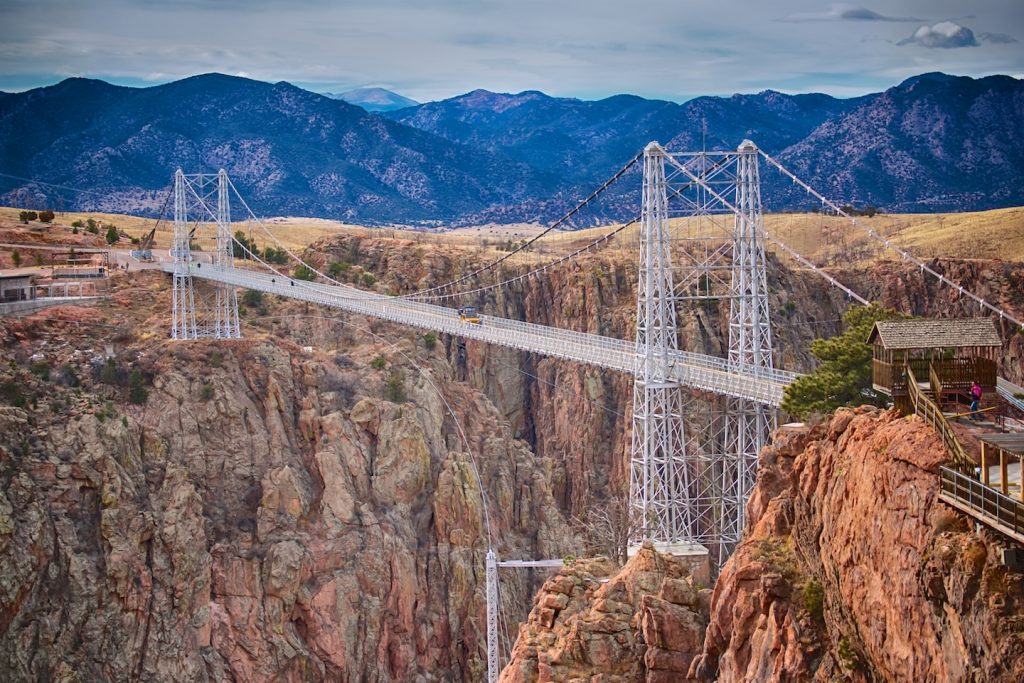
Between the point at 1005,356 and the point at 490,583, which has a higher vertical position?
the point at 1005,356

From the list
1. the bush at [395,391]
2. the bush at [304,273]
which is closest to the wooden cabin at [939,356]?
the bush at [395,391]

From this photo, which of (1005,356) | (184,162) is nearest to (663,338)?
(1005,356)

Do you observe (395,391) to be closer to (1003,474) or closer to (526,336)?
(526,336)

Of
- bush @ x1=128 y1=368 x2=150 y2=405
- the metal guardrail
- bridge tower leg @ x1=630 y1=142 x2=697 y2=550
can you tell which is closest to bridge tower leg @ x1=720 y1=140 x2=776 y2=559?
bridge tower leg @ x1=630 y1=142 x2=697 y2=550

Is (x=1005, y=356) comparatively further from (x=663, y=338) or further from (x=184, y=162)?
(x=184, y=162)

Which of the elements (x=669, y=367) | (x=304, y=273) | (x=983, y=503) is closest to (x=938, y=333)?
(x=983, y=503)

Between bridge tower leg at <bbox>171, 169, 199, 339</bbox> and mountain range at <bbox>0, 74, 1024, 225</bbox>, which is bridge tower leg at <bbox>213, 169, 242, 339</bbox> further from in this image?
mountain range at <bbox>0, 74, 1024, 225</bbox>
